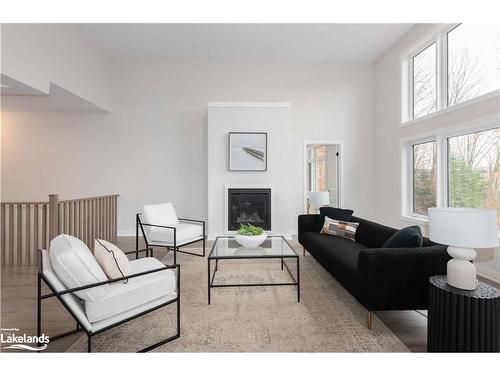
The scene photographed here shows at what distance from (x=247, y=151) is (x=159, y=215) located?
2.22m

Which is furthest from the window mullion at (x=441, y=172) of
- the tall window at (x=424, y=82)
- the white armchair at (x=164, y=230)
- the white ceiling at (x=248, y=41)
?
the white armchair at (x=164, y=230)

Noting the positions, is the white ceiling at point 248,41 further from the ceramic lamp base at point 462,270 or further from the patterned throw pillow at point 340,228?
the ceramic lamp base at point 462,270

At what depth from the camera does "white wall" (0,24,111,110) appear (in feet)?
11.1

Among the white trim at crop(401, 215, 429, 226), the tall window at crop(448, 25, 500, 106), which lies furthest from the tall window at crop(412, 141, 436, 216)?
the tall window at crop(448, 25, 500, 106)

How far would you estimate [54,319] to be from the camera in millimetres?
2445

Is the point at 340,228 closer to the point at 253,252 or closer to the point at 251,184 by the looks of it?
the point at 253,252

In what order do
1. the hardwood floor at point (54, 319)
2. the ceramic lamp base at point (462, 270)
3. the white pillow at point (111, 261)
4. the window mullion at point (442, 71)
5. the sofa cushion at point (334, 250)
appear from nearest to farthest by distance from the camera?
the ceramic lamp base at point (462, 270) < the white pillow at point (111, 261) < the hardwood floor at point (54, 319) < the sofa cushion at point (334, 250) < the window mullion at point (442, 71)

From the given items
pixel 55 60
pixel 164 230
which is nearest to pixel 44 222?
pixel 164 230

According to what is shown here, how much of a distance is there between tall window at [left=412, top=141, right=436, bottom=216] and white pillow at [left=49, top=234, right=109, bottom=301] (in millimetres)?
4901

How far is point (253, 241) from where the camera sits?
3.20m

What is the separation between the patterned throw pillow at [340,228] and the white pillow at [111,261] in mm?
2760

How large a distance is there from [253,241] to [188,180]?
328cm

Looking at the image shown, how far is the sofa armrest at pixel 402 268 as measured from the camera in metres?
2.12
